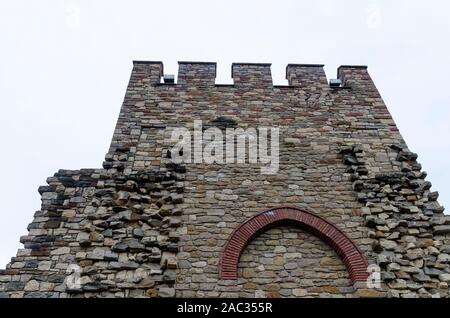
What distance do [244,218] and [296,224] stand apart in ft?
2.62

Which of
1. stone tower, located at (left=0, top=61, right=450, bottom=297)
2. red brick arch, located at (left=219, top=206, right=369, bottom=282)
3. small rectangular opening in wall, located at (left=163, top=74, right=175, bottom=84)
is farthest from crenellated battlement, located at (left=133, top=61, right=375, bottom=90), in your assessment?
red brick arch, located at (left=219, top=206, right=369, bottom=282)

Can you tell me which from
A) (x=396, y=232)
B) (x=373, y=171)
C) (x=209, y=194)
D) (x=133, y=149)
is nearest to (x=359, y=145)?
(x=373, y=171)

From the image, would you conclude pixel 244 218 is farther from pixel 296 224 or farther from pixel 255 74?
pixel 255 74

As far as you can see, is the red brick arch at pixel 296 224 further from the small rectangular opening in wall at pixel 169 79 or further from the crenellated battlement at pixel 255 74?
the small rectangular opening in wall at pixel 169 79

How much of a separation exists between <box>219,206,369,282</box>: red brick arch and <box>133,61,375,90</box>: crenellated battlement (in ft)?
11.1

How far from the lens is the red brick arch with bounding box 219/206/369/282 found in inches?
236

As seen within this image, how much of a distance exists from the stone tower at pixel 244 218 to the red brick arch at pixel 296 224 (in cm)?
2

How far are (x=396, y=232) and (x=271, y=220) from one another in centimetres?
184

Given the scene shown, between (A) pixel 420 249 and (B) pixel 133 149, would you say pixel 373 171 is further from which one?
(B) pixel 133 149

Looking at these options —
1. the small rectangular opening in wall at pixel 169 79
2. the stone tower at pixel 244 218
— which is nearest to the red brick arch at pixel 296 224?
the stone tower at pixel 244 218

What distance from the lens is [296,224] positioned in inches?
259

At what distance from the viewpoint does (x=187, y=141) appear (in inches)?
306
